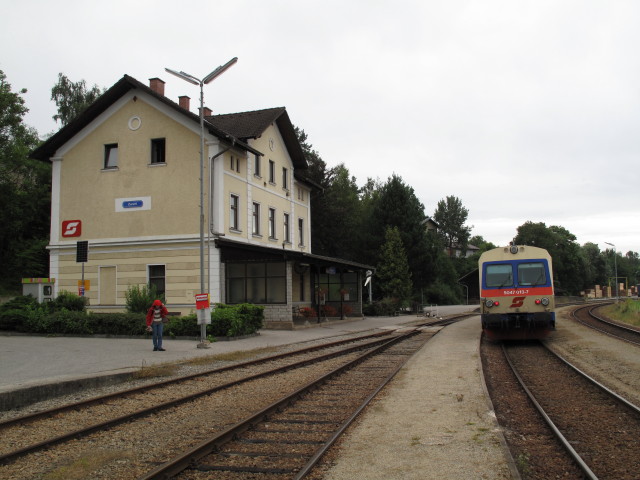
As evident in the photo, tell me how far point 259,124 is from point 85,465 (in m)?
24.8

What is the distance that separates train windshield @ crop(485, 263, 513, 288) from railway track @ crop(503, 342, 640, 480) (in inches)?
193

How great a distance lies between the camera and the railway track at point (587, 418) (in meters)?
5.65

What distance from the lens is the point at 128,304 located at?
22.9m

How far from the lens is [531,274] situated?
17.6 m

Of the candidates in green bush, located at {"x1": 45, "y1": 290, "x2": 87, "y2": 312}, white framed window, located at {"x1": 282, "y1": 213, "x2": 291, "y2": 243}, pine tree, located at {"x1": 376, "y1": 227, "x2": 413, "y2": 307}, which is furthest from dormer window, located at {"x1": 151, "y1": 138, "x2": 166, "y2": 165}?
pine tree, located at {"x1": 376, "y1": 227, "x2": 413, "y2": 307}

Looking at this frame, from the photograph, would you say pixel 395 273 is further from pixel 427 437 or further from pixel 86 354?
pixel 427 437

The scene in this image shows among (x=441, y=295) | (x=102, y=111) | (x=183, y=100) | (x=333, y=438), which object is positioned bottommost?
(x=333, y=438)

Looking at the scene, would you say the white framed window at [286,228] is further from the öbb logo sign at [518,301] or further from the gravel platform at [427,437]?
the gravel platform at [427,437]

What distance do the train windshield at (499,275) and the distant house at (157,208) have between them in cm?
900

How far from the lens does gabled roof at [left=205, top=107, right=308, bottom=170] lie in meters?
28.5

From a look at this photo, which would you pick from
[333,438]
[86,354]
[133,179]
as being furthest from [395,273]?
[333,438]

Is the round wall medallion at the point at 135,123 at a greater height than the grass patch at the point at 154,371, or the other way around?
the round wall medallion at the point at 135,123

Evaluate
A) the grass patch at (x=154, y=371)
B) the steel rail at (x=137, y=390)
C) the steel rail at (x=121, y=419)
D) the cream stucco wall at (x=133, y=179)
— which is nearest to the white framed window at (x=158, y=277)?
the cream stucco wall at (x=133, y=179)

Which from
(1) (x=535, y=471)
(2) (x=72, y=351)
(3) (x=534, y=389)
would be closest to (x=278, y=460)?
(1) (x=535, y=471)
